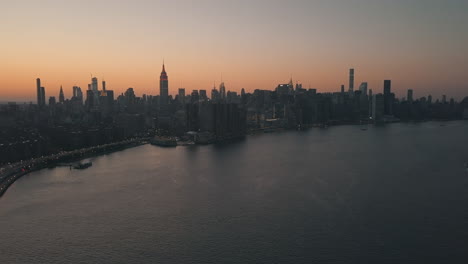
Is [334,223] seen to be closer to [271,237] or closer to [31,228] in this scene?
[271,237]

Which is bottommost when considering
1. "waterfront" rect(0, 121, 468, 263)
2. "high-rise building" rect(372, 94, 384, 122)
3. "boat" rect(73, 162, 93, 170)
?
"waterfront" rect(0, 121, 468, 263)

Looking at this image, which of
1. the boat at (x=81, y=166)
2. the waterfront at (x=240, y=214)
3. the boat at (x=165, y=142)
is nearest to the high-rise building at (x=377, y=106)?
the boat at (x=165, y=142)

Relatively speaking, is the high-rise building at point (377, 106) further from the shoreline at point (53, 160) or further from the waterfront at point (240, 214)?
the shoreline at point (53, 160)

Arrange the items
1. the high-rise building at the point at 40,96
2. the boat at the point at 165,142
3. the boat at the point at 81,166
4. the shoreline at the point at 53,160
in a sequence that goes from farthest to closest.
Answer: the high-rise building at the point at 40,96 → the boat at the point at 165,142 → the boat at the point at 81,166 → the shoreline at the point at 53,160

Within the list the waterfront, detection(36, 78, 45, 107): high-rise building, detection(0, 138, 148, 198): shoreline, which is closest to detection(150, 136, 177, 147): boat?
detection(0, 138, 148, 198): shoreline

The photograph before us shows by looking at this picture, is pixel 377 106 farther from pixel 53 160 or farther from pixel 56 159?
pixel 53 160

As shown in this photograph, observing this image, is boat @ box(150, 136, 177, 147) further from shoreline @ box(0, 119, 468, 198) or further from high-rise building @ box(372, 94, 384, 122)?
high-rise building @ box(372, 94, 384, 122)

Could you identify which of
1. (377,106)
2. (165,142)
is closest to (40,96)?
(165,142)

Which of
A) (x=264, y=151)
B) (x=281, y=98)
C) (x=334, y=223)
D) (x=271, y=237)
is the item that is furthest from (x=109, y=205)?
(x=281, y=98)

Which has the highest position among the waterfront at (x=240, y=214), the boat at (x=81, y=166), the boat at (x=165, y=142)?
the boat at (x=165, y=142)
